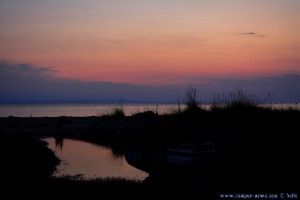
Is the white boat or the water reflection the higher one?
the white boat

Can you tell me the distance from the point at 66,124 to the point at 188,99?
899 inches

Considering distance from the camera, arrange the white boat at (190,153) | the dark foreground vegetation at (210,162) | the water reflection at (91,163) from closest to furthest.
A: the dark foreground vegetation at (210,162)
the white boat at (190,153)
the water reflection at (91,163)

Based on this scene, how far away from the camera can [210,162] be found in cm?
1395

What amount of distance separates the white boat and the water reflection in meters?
1.34

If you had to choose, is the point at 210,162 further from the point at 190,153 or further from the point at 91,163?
the point at 91,163

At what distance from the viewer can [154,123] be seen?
2538 cm

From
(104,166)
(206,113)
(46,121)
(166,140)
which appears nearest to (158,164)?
(104,166)

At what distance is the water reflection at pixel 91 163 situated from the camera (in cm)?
1794

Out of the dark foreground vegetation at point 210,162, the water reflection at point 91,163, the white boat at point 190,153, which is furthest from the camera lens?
the water reflection at point 91,163

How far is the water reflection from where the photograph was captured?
1794 centimetres

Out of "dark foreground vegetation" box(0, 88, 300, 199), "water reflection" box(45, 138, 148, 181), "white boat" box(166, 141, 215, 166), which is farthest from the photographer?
"water reflection" box(45, 138, 148, 181)

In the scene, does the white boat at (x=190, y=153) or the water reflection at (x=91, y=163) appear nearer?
the white boat at (x=190, y=153)

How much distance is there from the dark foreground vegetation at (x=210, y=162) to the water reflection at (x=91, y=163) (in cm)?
77

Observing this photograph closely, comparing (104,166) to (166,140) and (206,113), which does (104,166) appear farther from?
(206,113)
